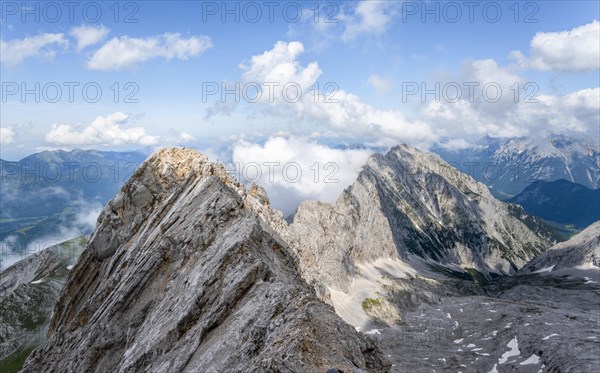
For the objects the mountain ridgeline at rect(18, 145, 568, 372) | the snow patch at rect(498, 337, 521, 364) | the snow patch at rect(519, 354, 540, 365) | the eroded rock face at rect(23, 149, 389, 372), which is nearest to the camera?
the eroded rock face at rect(23, 149, 389, 372)

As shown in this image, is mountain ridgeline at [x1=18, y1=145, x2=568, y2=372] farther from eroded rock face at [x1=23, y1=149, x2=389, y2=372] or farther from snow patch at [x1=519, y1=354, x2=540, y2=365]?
snow patch at [x1=519, y1=354, x2=540, y2=365]

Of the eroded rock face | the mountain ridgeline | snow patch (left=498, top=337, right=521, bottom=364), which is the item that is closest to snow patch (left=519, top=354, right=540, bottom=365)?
snow patch (left=498, top=337, right=521, bottom=364)

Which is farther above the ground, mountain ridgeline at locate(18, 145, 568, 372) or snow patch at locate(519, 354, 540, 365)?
mountain ridgeline at locate(18, 145, 568, 372)

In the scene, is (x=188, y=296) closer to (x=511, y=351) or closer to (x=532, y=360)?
(x=532, y=360)

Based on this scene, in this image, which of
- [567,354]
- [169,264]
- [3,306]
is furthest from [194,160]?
[3,306]

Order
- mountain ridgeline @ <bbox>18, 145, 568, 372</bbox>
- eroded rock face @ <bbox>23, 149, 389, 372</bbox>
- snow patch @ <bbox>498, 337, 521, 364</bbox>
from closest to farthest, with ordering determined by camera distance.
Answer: eroded rock face @ <bbox>23, 149, 389, 372</bbox> → mountain ridgeline @ <bbox>18, 145, 568, 372</bbox> → snow patch @ <bbox>498, 337, 521, 364</bbox>

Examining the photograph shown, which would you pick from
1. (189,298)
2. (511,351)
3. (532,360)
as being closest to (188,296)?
(189,298)

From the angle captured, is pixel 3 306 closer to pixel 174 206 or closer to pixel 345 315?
pixel 345 315

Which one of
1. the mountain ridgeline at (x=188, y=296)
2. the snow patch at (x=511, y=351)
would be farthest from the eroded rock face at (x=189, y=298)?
the snow patch at (x=511, y=351)

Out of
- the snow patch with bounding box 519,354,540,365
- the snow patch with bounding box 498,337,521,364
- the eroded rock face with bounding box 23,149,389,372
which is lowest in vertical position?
the snow patch with bounding box 498,337,521,364
